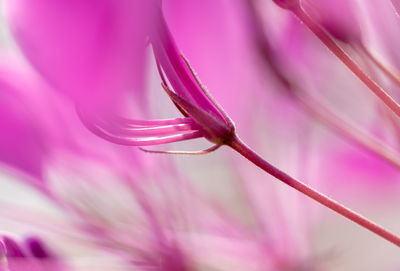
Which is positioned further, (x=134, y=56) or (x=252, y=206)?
(x=252, y=206)

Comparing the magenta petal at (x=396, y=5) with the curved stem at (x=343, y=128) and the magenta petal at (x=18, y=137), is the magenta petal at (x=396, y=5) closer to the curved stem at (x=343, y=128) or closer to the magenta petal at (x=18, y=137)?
the curved stem at (x=343, y=128)

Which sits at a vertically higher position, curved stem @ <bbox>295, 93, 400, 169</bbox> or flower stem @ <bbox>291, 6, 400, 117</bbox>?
curved stem @ <bbox>295, 93, 400, 169</bbox>

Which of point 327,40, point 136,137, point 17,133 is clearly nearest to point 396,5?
point 327,40

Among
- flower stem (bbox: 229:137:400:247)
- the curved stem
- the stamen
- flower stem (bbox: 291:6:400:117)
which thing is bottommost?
flower stem (bbox: 229:137:400:247)

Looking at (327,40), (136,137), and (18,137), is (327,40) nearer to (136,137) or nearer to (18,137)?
(136,137)

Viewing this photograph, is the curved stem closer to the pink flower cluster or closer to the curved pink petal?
the pink flower cluster

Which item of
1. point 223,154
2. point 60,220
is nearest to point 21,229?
point 60,220

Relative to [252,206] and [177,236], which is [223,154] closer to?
[252,206]

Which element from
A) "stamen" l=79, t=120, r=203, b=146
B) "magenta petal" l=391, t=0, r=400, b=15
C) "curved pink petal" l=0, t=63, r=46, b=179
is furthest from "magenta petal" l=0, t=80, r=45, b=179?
"magenta petal" l=391, t=0, r=400, b=15
